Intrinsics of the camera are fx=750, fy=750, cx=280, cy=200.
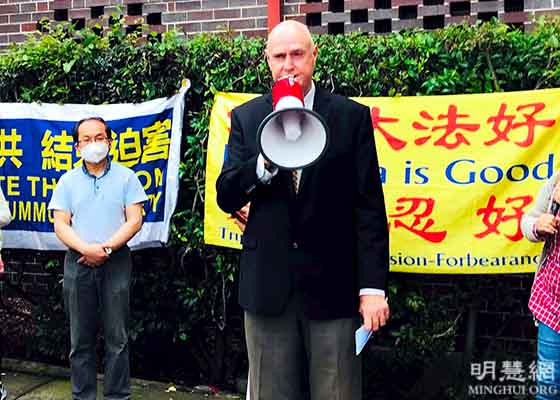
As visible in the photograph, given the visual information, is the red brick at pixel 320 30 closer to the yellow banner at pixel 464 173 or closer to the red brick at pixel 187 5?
the red brick at pixel 187 5

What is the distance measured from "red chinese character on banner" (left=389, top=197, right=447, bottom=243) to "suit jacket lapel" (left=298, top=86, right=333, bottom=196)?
1.51 metres

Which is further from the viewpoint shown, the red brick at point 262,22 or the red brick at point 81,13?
the red brick at point 81,13

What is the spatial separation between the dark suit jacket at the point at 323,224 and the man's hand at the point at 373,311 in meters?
0.05

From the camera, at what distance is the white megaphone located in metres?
2.63

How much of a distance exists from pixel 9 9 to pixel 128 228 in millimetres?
3384

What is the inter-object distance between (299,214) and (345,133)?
0.36m

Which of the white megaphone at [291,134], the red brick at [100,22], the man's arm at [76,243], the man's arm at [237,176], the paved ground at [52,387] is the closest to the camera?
the white megaphone at [291,134]

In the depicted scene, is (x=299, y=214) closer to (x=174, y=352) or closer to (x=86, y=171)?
(x=86, y=171)

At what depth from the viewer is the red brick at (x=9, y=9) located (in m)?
6.69

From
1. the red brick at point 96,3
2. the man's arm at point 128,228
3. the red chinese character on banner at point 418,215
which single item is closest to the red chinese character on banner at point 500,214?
the red chinese character on banner at point 418,215

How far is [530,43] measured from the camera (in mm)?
4273

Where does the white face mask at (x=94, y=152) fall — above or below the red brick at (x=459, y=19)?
below

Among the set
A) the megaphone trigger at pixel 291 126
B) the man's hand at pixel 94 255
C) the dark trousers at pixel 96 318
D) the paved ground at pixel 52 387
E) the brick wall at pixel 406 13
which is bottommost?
the paved ground at pixel 52 387

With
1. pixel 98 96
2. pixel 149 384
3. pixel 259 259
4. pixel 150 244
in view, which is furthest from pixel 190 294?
pixel 259 259
